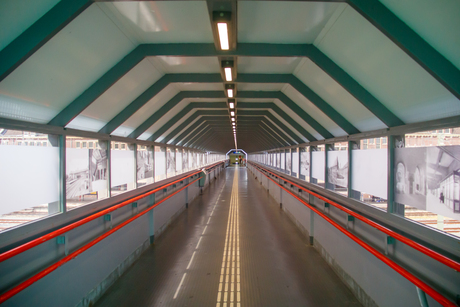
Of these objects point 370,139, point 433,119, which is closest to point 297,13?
point 433,119

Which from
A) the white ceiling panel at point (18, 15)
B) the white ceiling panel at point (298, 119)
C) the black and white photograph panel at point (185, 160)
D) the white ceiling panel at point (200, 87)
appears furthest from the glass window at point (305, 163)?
the white ceiling panel at point (18, 15)

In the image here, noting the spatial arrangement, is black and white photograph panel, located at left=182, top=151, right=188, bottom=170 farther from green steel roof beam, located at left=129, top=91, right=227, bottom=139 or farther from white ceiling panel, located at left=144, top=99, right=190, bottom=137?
green steel roof beam, located at left=129, top=91, right=227, bottom=139

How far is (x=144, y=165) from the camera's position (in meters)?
6.41

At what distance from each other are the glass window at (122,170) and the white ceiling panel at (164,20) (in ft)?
8.70

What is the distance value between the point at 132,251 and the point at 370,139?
5.08 meters

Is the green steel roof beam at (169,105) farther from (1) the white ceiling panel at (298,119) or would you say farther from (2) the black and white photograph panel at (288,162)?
(2) the black and white photograph panel at (288,162)

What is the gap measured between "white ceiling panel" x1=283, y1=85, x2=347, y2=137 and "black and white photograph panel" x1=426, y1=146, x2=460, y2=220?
8.17ft

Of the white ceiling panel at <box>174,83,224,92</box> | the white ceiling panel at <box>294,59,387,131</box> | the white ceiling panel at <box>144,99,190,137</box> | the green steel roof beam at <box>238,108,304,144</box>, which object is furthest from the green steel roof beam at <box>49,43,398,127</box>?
the green steel roof beam at <box>238,108,304,144</box>

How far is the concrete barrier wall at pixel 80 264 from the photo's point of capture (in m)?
2.35

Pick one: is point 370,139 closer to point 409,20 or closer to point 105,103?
point 409,20

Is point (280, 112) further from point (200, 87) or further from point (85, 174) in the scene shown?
point (85, 174)

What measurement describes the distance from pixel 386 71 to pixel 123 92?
163 inches

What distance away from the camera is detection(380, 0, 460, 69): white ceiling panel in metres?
1.88

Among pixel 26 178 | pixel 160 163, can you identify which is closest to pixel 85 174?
pixel 26 178
